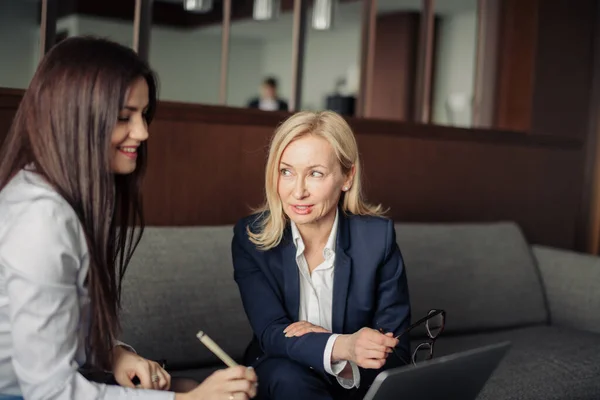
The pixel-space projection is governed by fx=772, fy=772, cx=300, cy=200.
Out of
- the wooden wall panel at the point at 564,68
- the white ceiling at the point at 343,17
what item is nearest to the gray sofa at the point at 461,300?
the wooden wall panel at the point at 564,68

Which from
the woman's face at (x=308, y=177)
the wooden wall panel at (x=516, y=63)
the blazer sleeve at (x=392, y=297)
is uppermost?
the wooden wall panel at (x=516, y=63)

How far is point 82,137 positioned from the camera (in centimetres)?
135

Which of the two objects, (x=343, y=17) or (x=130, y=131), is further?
(x=343, y=17)

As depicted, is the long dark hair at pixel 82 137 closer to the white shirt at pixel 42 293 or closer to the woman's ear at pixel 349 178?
the white shirt at pixel 42 293

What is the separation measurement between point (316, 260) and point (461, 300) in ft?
3.88

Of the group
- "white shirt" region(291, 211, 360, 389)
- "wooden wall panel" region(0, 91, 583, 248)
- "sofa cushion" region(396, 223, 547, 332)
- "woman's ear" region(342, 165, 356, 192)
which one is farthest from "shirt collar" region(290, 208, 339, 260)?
"sofa cushion" region(396, 223, 547, 332)

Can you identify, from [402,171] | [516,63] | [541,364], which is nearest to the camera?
[541,364]

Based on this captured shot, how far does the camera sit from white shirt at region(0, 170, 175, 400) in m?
1.27

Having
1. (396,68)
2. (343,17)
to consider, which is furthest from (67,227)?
(343,17)

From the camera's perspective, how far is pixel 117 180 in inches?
62.9

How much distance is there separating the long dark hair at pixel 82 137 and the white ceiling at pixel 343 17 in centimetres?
673

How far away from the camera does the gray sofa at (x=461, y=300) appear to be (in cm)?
233

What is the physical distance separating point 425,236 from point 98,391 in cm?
193

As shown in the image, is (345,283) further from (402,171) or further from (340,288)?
(402,171)
